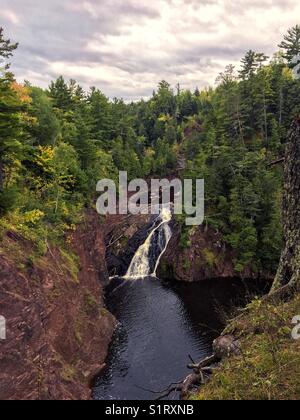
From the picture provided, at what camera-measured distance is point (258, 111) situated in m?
60.1

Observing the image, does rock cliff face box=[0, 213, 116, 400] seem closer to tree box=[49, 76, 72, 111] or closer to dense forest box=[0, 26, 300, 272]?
dense forest box=[0, 26, 300, 272]

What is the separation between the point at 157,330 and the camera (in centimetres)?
3134

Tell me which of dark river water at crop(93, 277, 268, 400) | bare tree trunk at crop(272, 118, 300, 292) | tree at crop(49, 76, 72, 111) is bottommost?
dark river water at crop(93, 277, 268, 400)

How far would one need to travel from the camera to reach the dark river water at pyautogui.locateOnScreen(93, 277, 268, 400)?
2500 cm

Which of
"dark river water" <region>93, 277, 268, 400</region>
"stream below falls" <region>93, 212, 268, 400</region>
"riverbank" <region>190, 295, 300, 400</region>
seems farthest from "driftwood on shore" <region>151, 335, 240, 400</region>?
"stream below falls" <region>93, 212, 268, 400</region>

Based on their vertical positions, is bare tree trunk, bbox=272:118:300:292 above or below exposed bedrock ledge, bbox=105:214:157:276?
above

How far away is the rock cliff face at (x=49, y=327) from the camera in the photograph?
64.4 feet

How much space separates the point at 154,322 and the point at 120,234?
56.1 feet

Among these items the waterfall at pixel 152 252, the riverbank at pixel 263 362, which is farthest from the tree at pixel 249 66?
the riverbank at pixel 263 362

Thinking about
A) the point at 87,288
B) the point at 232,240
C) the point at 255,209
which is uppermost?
the point at 255,209

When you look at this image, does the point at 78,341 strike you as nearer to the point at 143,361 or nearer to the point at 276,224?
the point at 143,361

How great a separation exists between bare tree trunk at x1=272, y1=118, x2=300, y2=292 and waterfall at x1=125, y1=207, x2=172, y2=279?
108 ft

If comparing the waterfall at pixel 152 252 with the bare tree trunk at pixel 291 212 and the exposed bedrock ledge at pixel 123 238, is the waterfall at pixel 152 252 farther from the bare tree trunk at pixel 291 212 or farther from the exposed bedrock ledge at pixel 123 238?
the bare tree trunk at pixel 291 212
